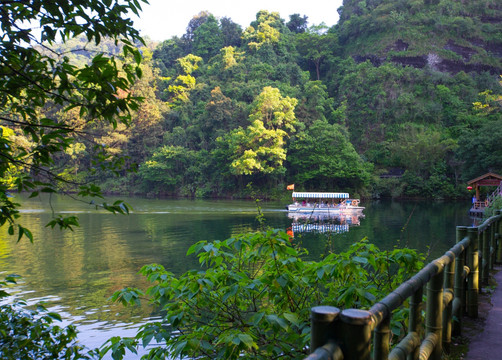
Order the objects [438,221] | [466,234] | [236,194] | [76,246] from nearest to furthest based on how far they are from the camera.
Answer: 1. [466,234]
2. [76,246]
3. [438,221]
4. [236,194]

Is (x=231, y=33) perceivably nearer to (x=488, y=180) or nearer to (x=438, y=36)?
(x=438, y=36)

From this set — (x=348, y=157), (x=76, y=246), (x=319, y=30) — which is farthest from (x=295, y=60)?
(x=76, y=246)

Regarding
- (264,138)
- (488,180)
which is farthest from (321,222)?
(264,138)

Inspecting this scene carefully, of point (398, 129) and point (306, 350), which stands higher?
point (398, 129)

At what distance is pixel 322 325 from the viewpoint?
1291 mm

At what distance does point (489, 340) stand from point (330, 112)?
4440cm

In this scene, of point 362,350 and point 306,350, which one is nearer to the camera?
point 362,350

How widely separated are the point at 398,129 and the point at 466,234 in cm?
4332

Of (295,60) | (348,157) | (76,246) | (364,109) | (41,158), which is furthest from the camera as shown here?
(295,60)

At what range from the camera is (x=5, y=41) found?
A: 2408 millimetres

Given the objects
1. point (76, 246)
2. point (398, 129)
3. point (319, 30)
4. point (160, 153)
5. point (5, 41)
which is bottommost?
point (76, 246)

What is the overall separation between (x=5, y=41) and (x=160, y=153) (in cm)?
4175

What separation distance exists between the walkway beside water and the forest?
3290 cm

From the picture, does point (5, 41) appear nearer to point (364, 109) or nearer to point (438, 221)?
point (438, 221)
